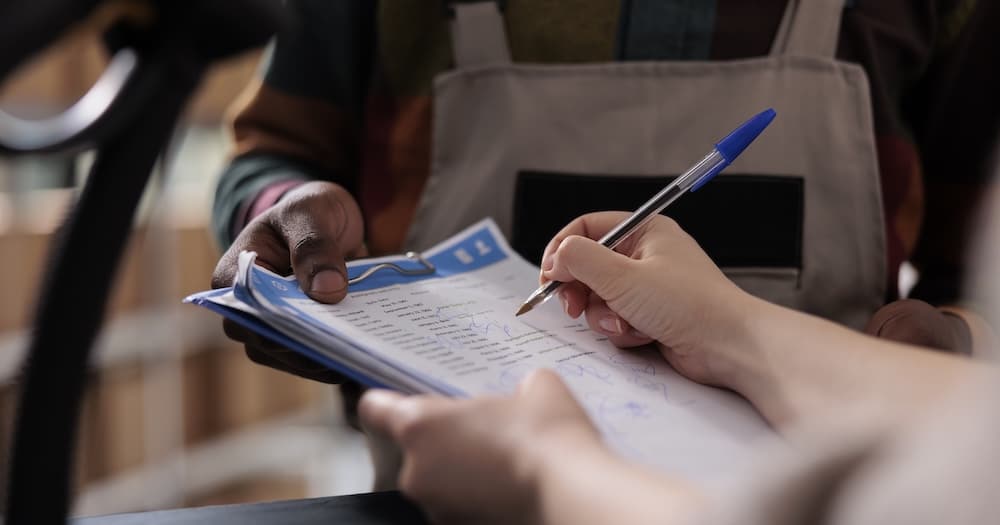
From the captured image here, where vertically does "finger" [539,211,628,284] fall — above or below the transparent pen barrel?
below

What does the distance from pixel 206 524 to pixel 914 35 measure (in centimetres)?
69

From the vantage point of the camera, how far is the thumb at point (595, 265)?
48 centimetres

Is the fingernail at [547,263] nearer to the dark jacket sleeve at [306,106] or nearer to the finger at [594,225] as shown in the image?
the finger at [594,225]

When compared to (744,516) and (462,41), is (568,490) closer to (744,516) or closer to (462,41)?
(744,516)

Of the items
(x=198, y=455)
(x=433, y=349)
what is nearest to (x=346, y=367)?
(x=433, y=349)

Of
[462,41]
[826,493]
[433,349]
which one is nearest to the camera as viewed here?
[826,493]

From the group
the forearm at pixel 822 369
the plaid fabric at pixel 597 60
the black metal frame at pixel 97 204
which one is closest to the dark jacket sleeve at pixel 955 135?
the plaid fabric at pixel 597 60

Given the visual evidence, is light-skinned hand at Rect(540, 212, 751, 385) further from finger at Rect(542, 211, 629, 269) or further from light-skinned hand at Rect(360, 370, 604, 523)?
light-skinned hand at Rect(360, 370, 604, 523)

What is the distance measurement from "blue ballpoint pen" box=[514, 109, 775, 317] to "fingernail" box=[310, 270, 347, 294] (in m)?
0.12

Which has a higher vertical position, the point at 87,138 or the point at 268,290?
the point at 87,138

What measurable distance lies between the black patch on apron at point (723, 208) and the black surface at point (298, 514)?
1.16 feet

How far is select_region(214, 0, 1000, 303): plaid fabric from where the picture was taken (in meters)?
0.71

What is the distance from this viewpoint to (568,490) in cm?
31

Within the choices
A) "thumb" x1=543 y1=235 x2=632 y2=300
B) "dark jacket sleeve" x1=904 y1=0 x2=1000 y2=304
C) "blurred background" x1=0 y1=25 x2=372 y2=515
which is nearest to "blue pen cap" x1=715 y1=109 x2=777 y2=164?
"thumb" x1=543 y1=235 x2=632 y2=300
